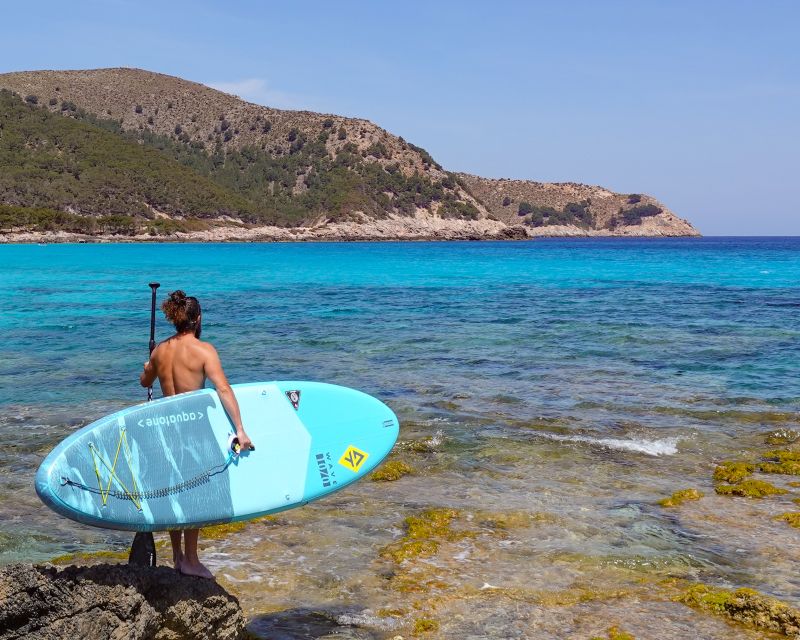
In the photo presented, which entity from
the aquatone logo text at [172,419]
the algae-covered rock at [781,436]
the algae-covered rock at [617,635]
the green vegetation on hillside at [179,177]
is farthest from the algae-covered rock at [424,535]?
the green vegetation on hillside at [179,177]

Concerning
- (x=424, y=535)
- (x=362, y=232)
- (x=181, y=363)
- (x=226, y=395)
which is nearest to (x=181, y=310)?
(x=181, y=363)

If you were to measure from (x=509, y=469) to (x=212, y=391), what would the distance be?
18.2 ft

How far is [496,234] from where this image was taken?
184 meters

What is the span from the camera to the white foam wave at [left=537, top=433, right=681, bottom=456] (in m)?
10.8

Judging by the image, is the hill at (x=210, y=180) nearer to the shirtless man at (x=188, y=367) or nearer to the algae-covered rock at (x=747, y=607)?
the shirtless man at (x=188, y=367)

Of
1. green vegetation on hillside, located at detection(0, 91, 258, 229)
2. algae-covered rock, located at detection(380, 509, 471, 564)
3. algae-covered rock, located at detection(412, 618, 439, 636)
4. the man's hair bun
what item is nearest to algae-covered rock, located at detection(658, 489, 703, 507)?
→ algae-covered rock, located at detection(380, 509, 471, 564)

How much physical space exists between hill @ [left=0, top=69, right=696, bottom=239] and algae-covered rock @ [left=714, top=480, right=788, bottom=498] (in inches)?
5022

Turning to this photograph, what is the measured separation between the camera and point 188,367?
5.51 m

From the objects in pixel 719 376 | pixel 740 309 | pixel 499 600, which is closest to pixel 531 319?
pixel 740 309

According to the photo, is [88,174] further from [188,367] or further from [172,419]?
[172,419]

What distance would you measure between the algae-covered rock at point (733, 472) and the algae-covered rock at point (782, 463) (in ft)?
0.66

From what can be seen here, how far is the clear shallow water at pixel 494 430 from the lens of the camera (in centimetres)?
679

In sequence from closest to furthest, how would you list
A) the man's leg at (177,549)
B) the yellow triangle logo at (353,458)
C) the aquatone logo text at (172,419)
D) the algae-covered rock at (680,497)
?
1. the aquatone logo text at (172,419)
2. the man's leg at (177,549)
3. the yellow triangle logo at (353,458)
4. the algae-covered rock at (680,497)

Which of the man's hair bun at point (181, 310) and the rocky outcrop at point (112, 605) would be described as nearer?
the rocky outcrop at point (112, 605)
